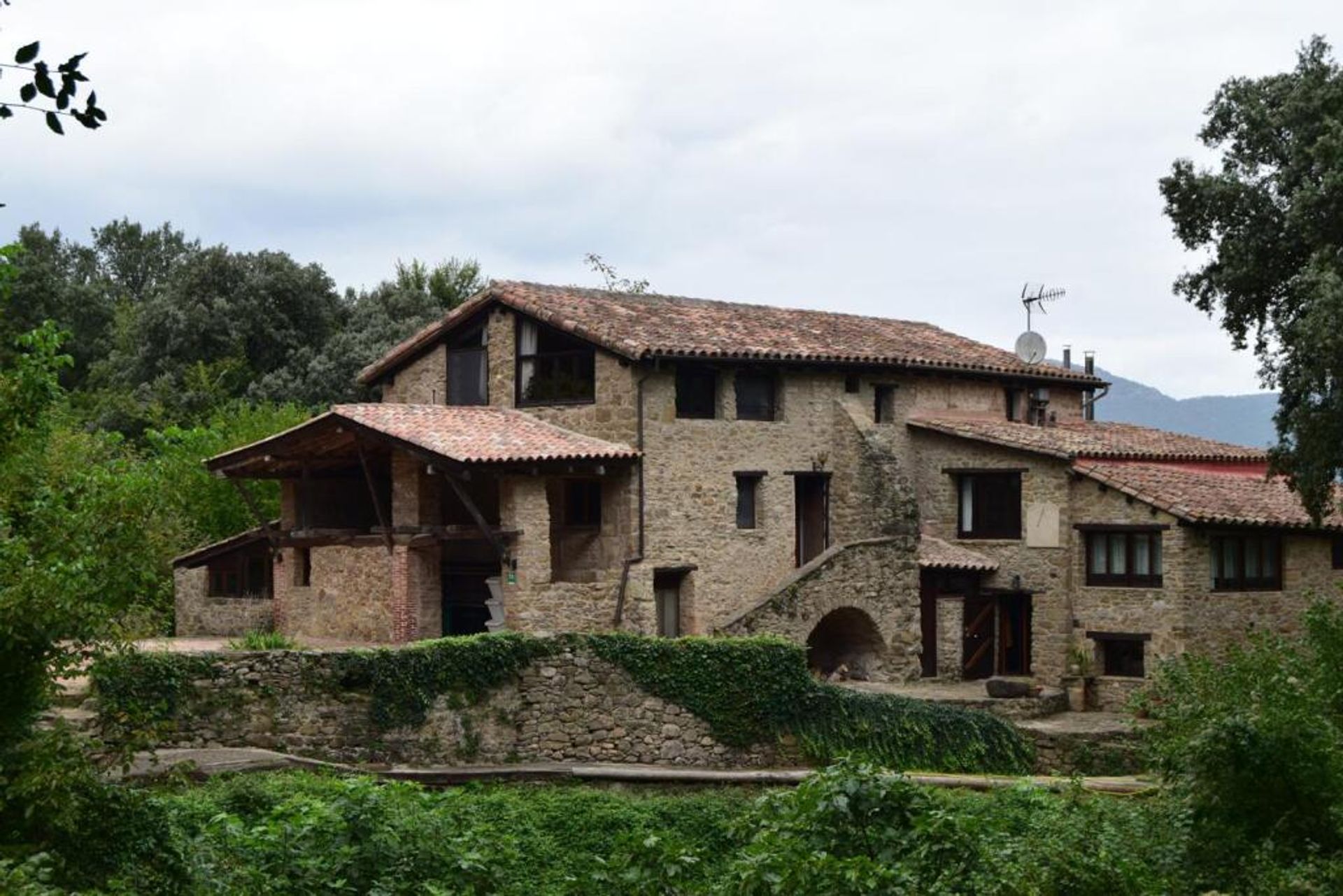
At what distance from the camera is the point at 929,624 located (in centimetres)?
3391

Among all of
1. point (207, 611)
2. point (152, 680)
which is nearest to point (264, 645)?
point (152, 680)

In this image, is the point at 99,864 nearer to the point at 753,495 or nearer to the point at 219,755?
the point at 219,755

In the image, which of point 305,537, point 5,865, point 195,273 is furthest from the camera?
point 195,273

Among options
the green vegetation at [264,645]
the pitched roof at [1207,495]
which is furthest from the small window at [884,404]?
the green vegetation at [264,645]

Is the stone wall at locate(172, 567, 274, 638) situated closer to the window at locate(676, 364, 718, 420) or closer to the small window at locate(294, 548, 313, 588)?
the small window at locate(294, 548, 313, 588)

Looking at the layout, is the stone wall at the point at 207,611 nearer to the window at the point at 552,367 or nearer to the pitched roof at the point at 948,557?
the window at the point at 552,367

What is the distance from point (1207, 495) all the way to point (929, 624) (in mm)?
5807

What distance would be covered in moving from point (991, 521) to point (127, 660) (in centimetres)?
1811

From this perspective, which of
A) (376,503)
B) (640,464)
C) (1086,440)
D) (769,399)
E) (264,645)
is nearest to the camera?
(264,645)

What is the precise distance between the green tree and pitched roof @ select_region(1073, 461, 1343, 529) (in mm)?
4394

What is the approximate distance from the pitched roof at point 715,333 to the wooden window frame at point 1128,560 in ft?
16.0

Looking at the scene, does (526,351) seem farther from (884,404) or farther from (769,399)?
(884,404)

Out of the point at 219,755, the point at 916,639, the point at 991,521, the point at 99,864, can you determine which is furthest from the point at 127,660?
the point at 991,521

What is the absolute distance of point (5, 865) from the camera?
1168 centimetres
